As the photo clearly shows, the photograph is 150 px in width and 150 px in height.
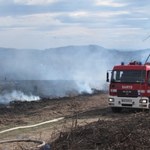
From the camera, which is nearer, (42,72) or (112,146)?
(112,146)

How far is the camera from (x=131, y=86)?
80.4 feet

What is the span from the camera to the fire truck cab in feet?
79.9

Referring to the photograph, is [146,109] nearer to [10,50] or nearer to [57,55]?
[57,55]

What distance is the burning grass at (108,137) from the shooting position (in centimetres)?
1196

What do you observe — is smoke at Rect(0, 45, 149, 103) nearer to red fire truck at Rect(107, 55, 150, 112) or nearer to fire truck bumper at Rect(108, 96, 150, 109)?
fire truck bumper at Rect(108, 96, 150, 109)

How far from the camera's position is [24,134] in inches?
758

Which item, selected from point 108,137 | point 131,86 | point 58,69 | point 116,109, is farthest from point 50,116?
point 58,69

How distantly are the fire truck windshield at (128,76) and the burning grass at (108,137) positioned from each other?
1051 centimetres

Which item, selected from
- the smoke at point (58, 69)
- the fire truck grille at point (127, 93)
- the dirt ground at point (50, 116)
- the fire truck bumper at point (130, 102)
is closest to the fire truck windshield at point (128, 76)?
the fire truck grille at point (127, 93)

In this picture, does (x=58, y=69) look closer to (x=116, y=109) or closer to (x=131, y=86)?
(x=116, y=109)

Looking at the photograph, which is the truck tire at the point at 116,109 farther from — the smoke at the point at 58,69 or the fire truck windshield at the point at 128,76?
the smoke at the point at 58,69

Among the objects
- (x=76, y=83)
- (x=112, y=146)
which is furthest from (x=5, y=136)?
(x=76, y=83)

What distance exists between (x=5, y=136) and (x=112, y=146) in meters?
7.95

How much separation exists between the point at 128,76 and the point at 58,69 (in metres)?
65.6
